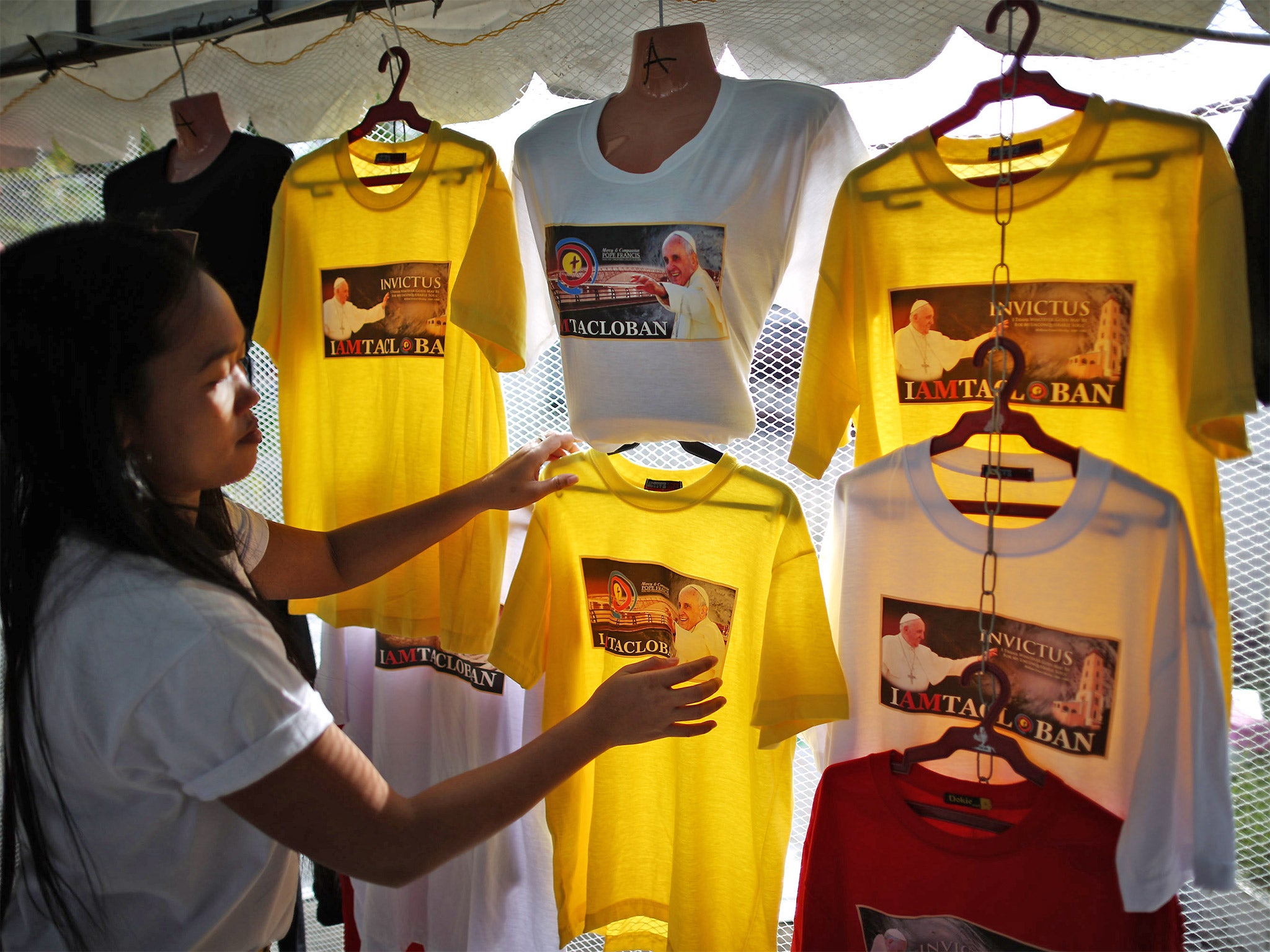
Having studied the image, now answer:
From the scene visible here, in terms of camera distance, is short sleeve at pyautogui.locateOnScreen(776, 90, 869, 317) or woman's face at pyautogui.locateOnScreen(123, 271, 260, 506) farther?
short sleeve at pyautogui.locateOnScreen(776, 90, 869, 317)

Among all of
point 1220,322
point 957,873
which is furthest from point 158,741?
point 1220,322

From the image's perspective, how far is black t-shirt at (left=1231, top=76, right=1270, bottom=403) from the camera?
916 mm

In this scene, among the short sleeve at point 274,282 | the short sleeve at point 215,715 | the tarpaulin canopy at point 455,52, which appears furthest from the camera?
the short sleeve at point 274,282

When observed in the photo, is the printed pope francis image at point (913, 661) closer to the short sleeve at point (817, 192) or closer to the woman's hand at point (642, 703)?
the woman's hand at point (642, 703)

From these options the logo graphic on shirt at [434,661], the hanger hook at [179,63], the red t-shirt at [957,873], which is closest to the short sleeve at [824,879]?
the red t-shirt at [957,873]

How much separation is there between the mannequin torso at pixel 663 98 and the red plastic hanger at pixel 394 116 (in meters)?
0.34

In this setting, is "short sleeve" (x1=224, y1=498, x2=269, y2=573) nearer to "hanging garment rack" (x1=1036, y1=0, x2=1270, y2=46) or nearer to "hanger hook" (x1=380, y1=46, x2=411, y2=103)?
"hanger hook" (x1=380, y1=46, x2=411, y2=103)

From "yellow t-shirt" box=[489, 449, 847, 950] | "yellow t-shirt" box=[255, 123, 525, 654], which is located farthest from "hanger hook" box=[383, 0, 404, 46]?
"yellow t-shirt" box=[489, 449, 847, 950]

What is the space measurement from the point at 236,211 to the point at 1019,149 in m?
1.28

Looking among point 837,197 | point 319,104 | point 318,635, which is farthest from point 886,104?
point 318,635

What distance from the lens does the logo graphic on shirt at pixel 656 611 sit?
1.19m

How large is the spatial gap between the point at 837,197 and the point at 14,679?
1.07 metres

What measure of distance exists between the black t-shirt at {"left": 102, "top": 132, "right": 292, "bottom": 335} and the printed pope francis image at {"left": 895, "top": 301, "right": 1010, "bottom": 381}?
1.11 meters

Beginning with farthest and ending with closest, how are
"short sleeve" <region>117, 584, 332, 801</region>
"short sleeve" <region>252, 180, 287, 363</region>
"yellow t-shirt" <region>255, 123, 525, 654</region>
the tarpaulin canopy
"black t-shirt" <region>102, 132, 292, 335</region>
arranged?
"black t-shirt" <region>102, 132, 292, 335</region> → "short sleeve" <region>252, 180, 287, 363</region> → "yellow t-shirt" <region>255, 123, 525, 654</region> → the tarpaulin canopy → "short sleeve" <region>117, 584, 332, 801</region>
